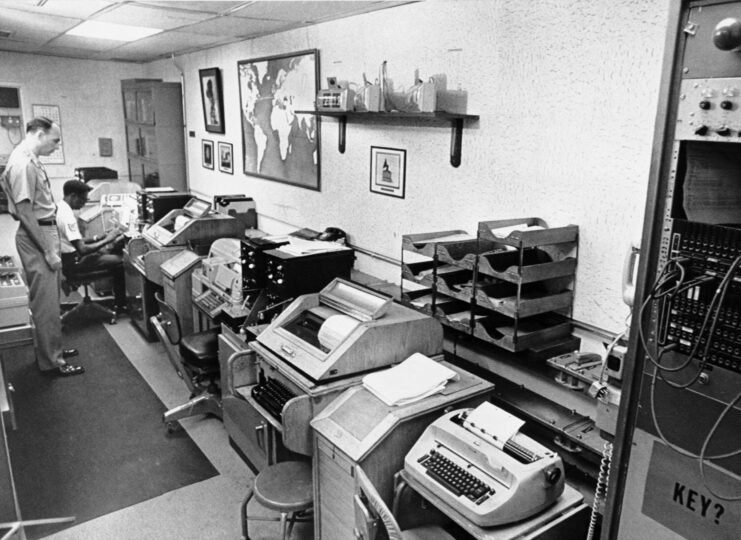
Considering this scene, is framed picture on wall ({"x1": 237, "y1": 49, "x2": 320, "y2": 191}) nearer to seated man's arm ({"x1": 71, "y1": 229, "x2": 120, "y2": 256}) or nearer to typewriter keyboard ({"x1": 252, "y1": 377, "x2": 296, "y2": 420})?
seated man's arm ({"x1": 71, "y1": 229, "x2": 120, "y2": 256})

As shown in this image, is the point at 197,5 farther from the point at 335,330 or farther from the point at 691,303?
the point at 691,303

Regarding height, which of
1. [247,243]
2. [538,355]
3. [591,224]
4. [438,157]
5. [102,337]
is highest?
[438,157]

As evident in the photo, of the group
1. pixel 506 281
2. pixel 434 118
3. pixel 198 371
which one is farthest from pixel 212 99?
pixel 506 281

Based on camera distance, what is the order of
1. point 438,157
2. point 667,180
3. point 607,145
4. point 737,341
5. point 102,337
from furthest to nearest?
point 102,337, point 438,157, point 607,145, point 667,180, point 737,341

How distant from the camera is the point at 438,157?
2947mm

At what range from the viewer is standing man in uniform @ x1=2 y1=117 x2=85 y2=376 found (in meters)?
3.85

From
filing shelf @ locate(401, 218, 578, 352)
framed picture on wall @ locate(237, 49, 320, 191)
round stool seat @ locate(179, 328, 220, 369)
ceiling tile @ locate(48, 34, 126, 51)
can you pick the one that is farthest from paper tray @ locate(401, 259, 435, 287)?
ceiling tile @ locate(48, 34, 126, 51)

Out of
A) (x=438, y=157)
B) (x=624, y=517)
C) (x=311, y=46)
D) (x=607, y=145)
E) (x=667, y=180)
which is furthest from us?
(x=311, y=46)

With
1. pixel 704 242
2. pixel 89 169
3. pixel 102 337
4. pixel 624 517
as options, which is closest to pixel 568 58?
pixel 704 242

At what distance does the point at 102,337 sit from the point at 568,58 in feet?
14.5

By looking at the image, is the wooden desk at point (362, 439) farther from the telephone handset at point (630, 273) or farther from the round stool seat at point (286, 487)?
the telephone handset at point (630, 273)

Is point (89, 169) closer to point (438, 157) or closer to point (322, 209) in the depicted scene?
point (322, 209)

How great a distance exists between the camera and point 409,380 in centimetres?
220

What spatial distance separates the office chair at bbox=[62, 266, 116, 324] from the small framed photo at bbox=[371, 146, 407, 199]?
3.08 m
